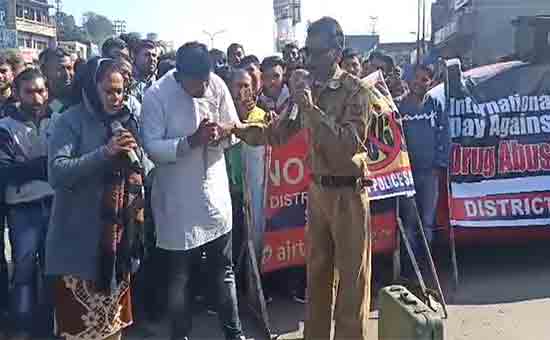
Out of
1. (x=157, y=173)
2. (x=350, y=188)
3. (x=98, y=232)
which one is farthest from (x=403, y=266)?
(x=98, y=232)

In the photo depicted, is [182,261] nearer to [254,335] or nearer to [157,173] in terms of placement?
[157,173]

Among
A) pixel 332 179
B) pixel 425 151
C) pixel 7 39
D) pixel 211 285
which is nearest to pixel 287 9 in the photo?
pixel 425 151

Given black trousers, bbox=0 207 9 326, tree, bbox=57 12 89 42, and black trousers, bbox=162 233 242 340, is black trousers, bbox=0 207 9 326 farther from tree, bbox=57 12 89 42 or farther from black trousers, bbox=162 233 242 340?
tree, bbox=57 12 89 42

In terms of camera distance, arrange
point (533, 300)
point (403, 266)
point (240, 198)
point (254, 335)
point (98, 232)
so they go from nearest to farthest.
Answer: point (98, 232)
point (254, 335)
point (240, 198)
point (533, 300)
point (403, 266)

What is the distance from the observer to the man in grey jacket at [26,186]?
3.96m

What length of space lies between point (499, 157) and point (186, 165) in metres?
3.07

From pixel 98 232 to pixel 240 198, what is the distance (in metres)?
1.72

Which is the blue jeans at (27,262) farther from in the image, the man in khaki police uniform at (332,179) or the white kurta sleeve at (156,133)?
the man in khaki police uniform at (332,179)

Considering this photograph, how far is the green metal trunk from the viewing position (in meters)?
2.66

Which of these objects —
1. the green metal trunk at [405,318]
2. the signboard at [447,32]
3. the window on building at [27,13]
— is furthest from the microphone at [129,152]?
the window on building at [27,13]

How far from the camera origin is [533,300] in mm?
4852

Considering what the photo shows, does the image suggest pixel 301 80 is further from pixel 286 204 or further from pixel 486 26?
pixel 486 26

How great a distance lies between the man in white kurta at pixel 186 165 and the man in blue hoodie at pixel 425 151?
2.03 metres

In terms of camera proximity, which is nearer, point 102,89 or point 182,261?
point 102,89
